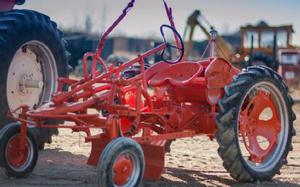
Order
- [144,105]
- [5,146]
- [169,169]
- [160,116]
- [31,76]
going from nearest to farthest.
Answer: [5,146]
[160,116]
[144,105]
[169,169]
[31,76]

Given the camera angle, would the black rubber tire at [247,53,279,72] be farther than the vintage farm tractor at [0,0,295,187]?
Yes

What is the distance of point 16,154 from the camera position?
5.62 metres

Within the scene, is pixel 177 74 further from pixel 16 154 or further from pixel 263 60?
pixel 263 60

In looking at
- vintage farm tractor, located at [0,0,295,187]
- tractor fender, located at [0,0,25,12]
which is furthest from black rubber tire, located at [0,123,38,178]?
tractor fender, located at [0,0,25,12]

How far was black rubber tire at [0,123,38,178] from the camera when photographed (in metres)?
5.44

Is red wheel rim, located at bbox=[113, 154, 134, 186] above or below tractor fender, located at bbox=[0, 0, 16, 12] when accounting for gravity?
below

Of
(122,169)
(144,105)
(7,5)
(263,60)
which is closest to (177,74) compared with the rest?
(144,105)

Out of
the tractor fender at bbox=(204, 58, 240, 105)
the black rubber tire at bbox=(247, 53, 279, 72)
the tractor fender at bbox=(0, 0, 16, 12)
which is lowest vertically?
the tractor fender at bbox=(204, 58, 240, 105)

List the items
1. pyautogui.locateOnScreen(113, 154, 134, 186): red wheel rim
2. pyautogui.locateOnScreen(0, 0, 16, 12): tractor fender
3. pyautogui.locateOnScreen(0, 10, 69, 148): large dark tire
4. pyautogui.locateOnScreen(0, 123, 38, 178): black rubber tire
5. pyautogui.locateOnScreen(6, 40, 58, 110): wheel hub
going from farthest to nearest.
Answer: pyautogui.locateOnScreen(0, 0, 16, 12): tractor fender
pyautogui.locateOnScreen(6, 40, 58, 110): wheel hub
pyautogui.locateOnScreen(0, 10, 69, 148): large dark tire
pyautogui.locateOnScreen(0, 123, 38, 178): black rubber tire
pyautogui.locateOnScreen(113, 154, 134, 186): red wheel rim

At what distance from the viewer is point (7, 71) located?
6.47 metres

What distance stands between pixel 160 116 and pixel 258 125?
113 centimetres

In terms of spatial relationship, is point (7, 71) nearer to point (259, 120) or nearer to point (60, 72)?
point (60, 72)

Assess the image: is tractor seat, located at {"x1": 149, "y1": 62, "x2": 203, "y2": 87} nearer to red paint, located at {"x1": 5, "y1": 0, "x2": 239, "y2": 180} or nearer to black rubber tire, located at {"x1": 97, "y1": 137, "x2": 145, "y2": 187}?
red paint, located at {"x1": 5, "y1": 0, "x2": 239, "y2": 180}

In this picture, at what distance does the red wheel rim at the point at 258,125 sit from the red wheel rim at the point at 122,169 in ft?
5.24
